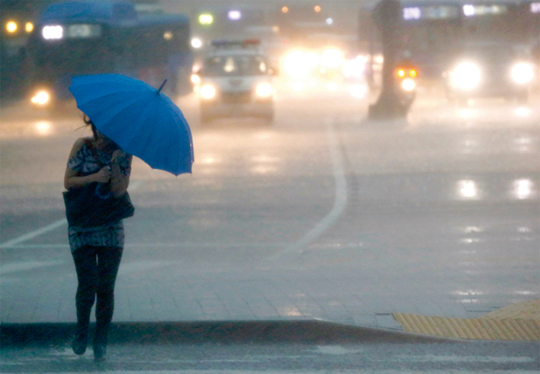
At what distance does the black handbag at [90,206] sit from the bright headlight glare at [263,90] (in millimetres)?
18419

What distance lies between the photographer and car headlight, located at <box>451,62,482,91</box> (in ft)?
91.1

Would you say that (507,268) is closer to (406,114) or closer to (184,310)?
(184,310)

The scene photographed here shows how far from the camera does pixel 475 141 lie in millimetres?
18172

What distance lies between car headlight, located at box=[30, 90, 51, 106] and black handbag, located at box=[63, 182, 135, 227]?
25756mm

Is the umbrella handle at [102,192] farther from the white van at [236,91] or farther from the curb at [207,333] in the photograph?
the white van at [236,91]

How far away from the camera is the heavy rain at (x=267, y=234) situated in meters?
5.06

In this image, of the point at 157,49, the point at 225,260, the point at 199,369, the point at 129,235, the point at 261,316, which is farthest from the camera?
the point at 157,49

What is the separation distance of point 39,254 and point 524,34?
110 feet

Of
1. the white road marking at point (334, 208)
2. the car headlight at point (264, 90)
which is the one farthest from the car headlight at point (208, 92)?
the white road marking at point (334, 208)

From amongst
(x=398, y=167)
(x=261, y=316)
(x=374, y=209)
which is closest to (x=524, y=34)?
(x=398, y=167)

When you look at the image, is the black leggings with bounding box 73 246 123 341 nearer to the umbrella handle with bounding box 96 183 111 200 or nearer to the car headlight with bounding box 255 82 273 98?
the umbrella handle with bounding box 96 183 111 200

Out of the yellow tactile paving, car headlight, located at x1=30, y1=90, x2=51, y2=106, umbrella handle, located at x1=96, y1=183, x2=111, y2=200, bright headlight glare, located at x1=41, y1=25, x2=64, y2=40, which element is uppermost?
bright headlight glare, located at x1=41, y1=25, x2=64, y2=40

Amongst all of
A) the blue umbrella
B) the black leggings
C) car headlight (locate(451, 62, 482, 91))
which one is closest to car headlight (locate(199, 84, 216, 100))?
car headlight (locate(451, 62, 482, 91))

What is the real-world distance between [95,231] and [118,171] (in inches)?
15.2
